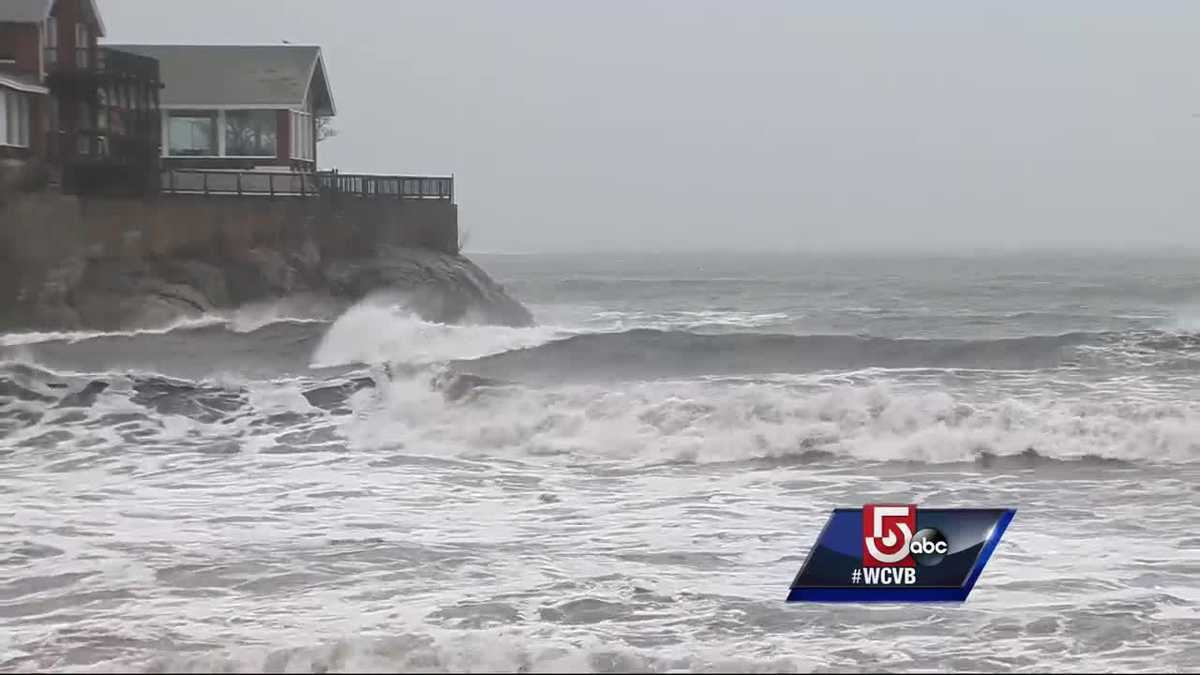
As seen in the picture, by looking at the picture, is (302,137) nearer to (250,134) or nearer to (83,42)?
(250,134)

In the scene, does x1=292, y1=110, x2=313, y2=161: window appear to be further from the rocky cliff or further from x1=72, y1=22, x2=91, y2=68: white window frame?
x1=72, y1=22, x2=91, y2=68: white window frame

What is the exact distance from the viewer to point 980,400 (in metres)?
20.1

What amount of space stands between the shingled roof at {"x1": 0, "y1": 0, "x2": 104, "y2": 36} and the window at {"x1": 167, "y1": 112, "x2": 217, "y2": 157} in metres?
6.78

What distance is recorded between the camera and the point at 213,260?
114ft

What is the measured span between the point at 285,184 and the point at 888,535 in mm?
32230

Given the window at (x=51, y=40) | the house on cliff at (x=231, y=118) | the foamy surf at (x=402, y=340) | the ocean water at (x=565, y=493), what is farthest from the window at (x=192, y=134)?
the ocean water at (x=565, y=493)

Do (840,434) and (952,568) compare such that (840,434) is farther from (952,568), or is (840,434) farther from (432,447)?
(952,568)

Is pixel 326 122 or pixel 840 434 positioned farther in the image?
pixel 326 122

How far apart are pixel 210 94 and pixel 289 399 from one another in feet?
83.7

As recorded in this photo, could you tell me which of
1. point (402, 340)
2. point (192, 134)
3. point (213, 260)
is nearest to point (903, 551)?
point (402, 340)

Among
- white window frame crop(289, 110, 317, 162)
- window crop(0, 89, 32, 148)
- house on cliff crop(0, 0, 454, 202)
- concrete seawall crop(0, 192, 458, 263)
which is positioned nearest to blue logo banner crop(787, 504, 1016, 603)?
concrete seawall crop(0, 192, 458, 263)

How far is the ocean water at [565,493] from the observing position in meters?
8.70

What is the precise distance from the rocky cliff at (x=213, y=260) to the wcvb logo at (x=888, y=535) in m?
25.1

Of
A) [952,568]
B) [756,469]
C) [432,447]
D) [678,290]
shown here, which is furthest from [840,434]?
[678,290]
